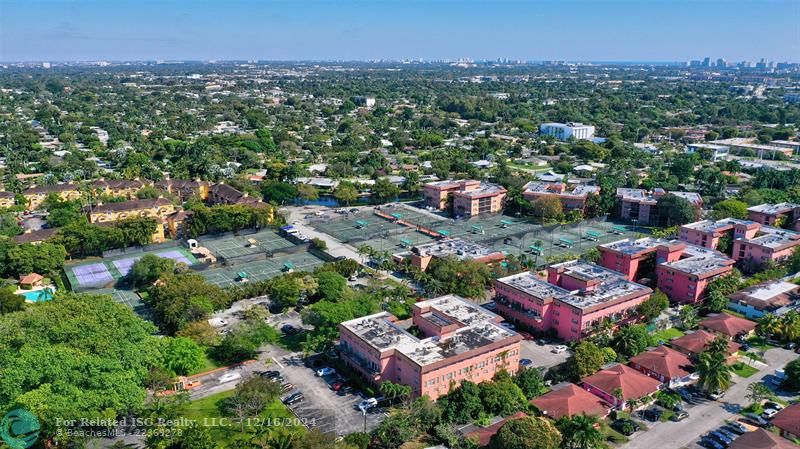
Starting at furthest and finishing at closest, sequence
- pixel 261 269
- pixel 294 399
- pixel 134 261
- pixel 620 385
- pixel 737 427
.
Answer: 1. pixel 261 269
2. pixel 134 261
3. pixel 294 399
4. pixel 620 385
5. pixel 737 427

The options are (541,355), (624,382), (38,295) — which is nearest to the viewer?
(624,382)

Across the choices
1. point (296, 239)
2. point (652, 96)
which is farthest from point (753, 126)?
point (296, 239)

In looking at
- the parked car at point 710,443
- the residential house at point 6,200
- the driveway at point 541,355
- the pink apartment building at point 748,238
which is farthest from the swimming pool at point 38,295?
the pink apartment building at point 748,238

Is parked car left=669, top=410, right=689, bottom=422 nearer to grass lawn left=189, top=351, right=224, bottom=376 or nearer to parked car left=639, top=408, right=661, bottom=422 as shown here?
parked car left=639, top=408, right=661, bottom=422

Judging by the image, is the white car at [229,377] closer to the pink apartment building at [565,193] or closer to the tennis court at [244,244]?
the tennis court at [244,244]

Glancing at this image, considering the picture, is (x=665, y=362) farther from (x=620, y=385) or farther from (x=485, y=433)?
(x=485, y=433)

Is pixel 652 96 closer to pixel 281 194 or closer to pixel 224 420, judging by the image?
pixel 281 194

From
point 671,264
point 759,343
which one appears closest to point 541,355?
point 759,343
